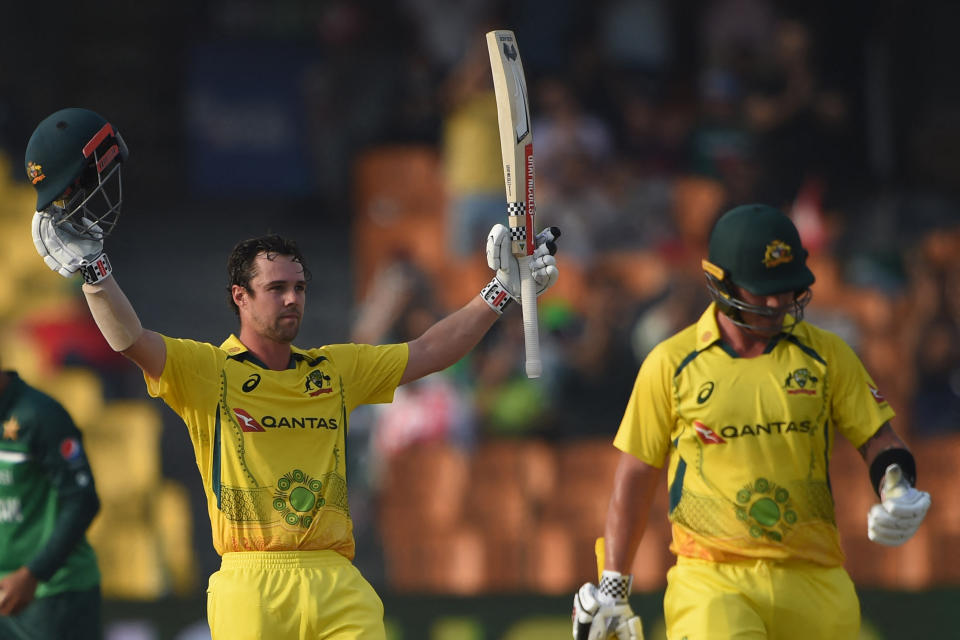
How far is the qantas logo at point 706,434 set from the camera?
16.7ft

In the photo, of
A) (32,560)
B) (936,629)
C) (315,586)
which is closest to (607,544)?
(315,586)

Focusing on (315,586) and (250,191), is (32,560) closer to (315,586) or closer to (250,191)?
(315,586)

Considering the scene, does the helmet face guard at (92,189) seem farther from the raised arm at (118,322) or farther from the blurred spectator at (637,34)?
the blurred spectator at (637,34)

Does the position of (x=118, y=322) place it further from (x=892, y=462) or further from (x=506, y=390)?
(x=506, y=390)

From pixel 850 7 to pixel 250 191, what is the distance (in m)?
5.38

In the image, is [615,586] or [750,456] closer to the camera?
[750,456]

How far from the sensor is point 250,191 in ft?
42.2

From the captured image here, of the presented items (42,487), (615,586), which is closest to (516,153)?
(615,586)

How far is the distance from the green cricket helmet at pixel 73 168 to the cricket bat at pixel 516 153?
1397mm

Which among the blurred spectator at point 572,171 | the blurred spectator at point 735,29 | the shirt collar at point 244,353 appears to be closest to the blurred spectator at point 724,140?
the blurred spectator at point 735,29

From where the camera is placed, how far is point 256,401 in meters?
5.02

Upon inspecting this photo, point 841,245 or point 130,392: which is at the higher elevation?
point 841,245

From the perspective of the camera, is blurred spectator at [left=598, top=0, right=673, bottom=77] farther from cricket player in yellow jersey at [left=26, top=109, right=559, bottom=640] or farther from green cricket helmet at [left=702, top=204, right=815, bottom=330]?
cricket player in yellow jersey at [left=26, top=109, right=559, bottom=640]

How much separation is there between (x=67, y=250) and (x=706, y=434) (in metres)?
2.17
